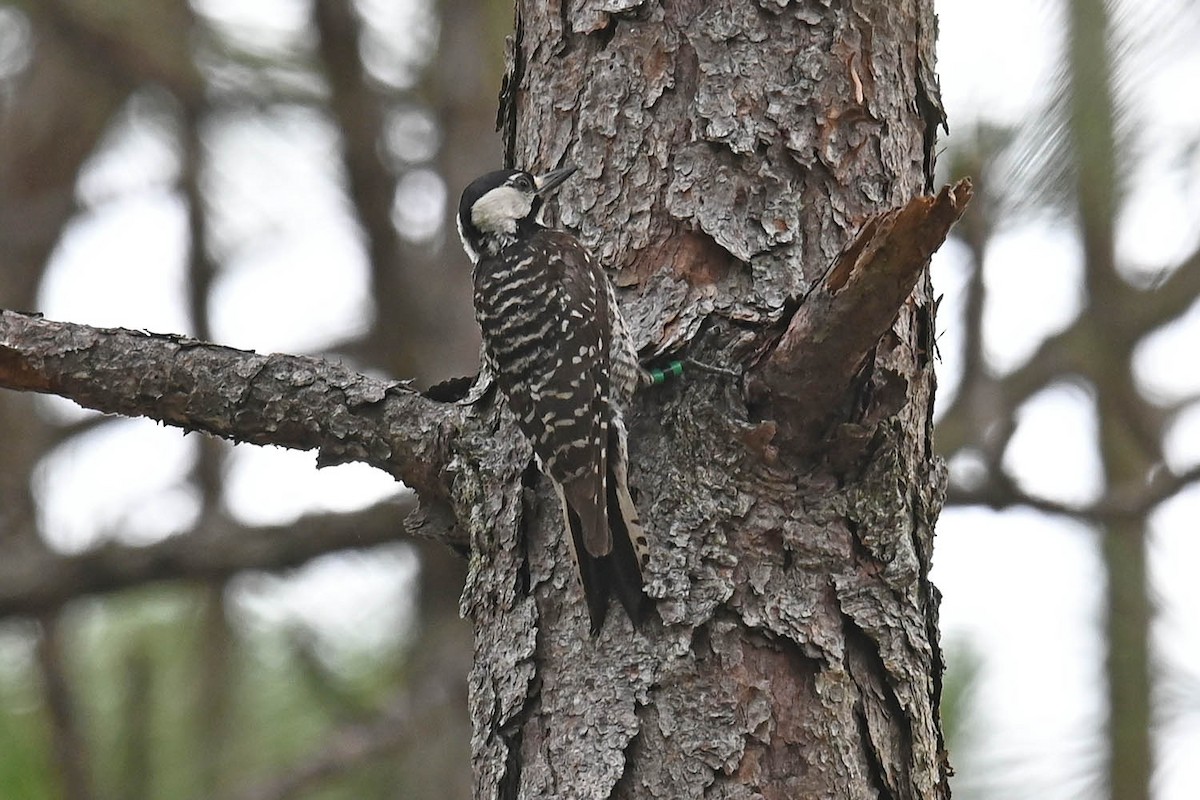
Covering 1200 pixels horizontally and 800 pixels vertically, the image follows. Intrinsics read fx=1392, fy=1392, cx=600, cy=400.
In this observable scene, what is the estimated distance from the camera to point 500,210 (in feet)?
12.3

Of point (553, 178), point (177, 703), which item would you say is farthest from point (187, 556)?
point (553, 178)

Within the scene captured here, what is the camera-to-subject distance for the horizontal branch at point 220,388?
273 centimetres

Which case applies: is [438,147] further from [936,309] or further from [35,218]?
[936,309]

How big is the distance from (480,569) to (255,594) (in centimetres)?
272

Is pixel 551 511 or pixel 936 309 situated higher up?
pixel 936 309

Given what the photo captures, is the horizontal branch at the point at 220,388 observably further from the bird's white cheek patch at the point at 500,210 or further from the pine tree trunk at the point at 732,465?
the bird's white cheek patch at the point at 500,210

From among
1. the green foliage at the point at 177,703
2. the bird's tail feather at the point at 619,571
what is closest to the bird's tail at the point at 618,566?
the bird's tail feather at the point at 619,571

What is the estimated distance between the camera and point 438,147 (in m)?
5.61

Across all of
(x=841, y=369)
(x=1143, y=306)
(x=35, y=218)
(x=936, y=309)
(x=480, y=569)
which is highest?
(x=35, y=218)

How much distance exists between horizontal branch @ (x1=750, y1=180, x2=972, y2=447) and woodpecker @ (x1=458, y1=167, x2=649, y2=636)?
399mm

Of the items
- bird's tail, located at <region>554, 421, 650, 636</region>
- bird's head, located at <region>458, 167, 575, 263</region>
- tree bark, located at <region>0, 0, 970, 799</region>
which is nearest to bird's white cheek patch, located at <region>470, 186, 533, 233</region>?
bird's head, located at <region>458, 167, 575, 263</region>

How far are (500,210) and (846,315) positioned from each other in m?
1.63

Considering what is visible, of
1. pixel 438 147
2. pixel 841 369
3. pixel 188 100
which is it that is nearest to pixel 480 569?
pixel 841 369

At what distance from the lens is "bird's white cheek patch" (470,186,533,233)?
11.6ft
